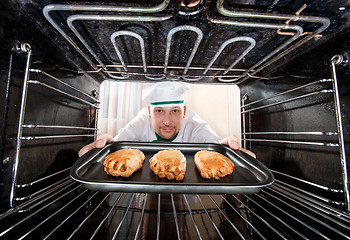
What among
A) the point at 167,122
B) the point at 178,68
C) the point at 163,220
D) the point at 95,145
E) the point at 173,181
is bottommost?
the point at 163,220

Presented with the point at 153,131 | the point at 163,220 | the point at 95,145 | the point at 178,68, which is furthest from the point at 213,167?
the point at 153,131

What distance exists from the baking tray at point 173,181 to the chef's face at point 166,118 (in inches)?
28.7

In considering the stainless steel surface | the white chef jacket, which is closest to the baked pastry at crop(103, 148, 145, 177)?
the stainless steel surface

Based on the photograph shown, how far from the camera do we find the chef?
5.53 ft

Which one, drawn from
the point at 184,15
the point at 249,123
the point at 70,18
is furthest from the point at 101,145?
the point at 249,123

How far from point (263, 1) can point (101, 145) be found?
1074 millimetres

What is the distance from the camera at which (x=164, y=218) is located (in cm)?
65

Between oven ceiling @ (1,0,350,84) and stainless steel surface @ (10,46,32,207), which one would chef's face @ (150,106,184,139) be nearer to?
oven ceiling @ (1,0,350,84)

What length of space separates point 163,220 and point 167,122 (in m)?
→ 1.32

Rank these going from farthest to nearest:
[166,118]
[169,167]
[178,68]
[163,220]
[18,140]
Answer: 1. [166,118]
2. [178,68]
3. [169,167]
4. [163,220]
5. [18,140]

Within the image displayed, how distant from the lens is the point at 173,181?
77 centimetres

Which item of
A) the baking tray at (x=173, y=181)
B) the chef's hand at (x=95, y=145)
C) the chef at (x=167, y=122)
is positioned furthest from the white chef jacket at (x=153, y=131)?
the chef's hand at (x=95, y=145)

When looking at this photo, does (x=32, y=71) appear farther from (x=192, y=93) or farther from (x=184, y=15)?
(x=192, y=93)

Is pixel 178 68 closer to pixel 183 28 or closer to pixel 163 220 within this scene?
pixel 183 28
